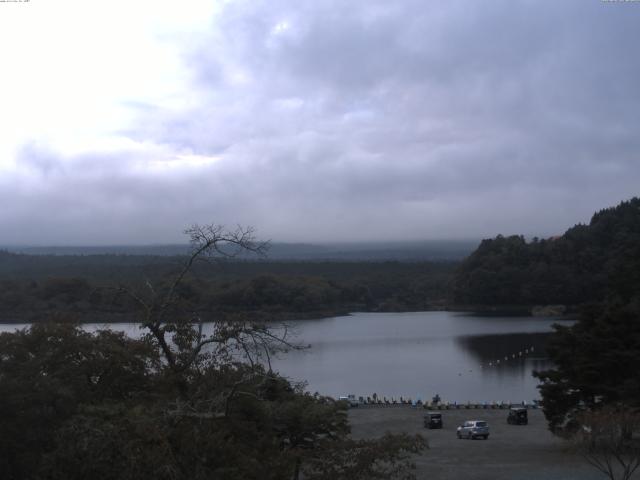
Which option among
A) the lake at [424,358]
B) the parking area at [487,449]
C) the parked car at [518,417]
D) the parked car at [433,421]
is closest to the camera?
the parking area at [487,449]

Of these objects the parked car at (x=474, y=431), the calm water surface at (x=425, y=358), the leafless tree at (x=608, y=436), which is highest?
the leafless tree at (x=608, y=436)

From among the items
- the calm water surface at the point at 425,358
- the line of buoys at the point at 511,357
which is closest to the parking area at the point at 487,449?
the calm water surface at the point at 425,358

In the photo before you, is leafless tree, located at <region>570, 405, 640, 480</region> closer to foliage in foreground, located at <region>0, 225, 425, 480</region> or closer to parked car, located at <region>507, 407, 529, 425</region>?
foliage in foreground, located at <region>0, 225, 425, 480</region>

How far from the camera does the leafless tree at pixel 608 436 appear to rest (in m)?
14.9

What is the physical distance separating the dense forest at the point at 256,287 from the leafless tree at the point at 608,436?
71.2 feet

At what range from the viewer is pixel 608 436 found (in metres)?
15.5

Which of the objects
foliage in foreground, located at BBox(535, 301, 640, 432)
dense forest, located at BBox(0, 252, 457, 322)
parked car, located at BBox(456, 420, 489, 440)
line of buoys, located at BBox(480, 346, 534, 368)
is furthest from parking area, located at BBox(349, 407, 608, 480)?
line of buoys, located at BBox(480, 346, 534, 368)

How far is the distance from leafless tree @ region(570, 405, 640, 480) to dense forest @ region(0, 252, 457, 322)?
21695mm

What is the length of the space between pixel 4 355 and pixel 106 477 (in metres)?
5.69

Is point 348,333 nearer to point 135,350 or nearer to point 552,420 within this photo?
point 552,420

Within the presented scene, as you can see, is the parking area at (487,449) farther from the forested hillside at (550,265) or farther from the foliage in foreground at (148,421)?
the forested hillside at (550,265)

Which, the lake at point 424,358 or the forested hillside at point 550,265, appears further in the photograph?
the forested hillside at point 550,265

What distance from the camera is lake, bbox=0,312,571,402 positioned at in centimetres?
3906

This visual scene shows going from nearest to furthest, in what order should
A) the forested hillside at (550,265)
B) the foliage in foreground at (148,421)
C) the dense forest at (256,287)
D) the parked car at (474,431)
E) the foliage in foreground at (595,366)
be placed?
the foliage in foreground at (148,421) < the foliage in foreground at (595,366) < the parked car at (474,431) < the dense forest at (256,287) < the forested hillside at (550,265)
